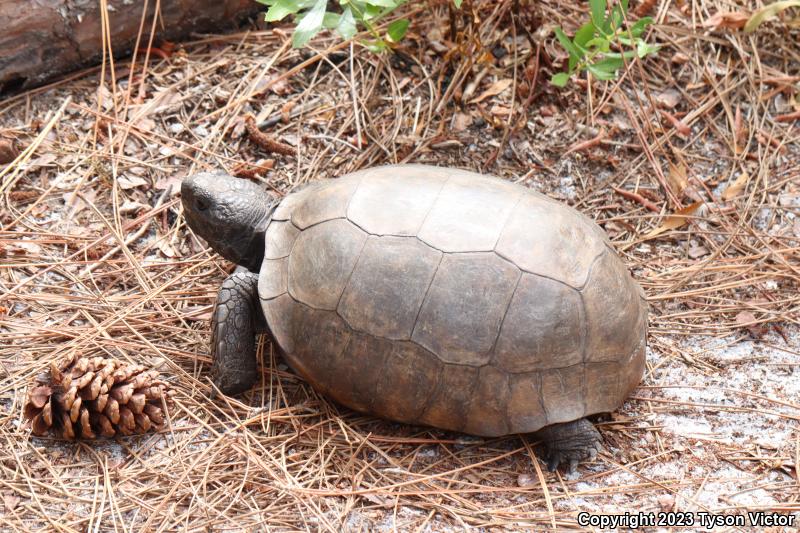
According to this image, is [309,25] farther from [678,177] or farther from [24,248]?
[678,177]

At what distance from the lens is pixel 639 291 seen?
339 centimetres

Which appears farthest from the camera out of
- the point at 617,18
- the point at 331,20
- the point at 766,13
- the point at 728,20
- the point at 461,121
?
the point at 728,20

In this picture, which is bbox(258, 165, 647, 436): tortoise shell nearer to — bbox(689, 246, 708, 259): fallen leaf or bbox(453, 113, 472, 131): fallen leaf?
bbox(689, 246, 708, 259): fallen leaf

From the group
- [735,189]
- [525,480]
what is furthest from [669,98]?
[525,480]

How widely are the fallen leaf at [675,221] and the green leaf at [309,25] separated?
2.07m

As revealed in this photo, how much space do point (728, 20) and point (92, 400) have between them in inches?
168

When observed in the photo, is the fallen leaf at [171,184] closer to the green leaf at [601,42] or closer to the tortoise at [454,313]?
the tortoise at [454,313]

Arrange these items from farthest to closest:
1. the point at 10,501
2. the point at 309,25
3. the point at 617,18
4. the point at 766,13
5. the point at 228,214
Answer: the point at 766,13
the point at 617,18
the point at 228,214
the point at 309,25
the point at 10,501

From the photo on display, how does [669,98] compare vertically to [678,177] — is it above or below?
above

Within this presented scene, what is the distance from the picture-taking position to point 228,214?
3.53 meters

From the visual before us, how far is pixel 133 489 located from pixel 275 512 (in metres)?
0.57

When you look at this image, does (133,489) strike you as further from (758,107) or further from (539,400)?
(758,107)

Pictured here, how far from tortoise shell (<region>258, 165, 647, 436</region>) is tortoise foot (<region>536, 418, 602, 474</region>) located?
0.07 metres

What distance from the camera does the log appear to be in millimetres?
4324
